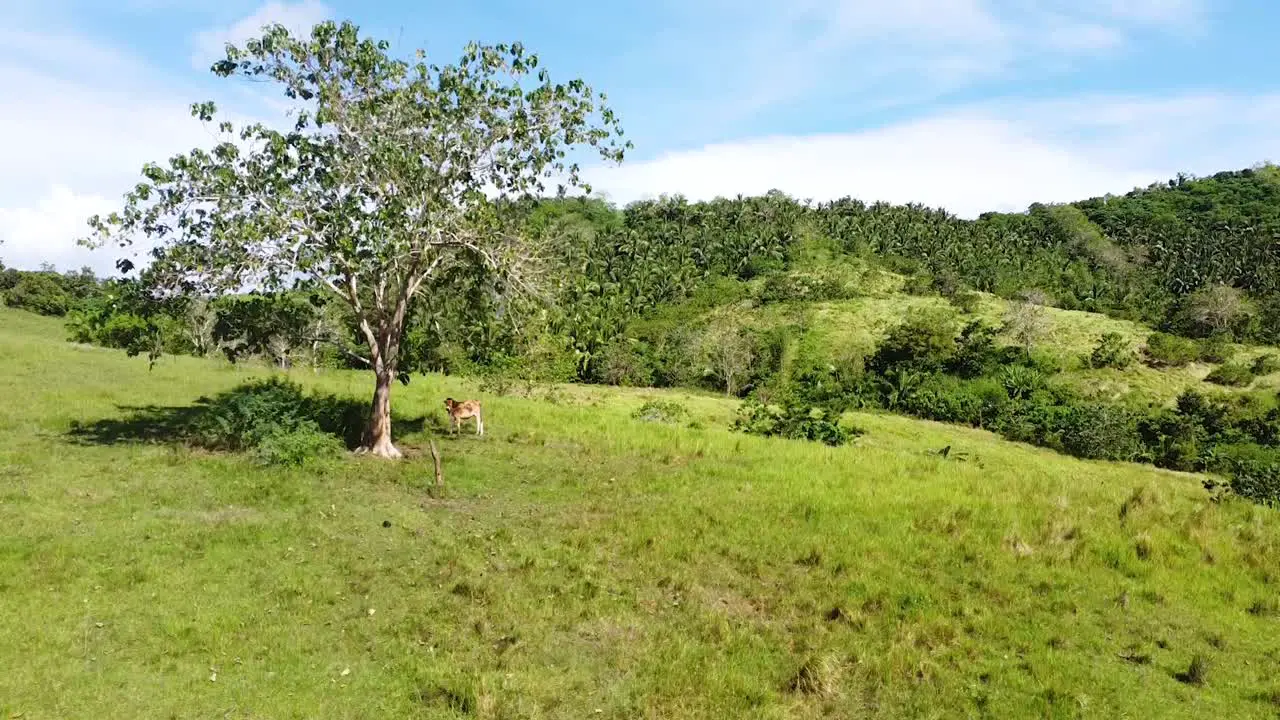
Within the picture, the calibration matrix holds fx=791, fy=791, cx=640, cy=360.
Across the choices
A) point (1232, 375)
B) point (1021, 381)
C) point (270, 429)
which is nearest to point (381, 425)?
point (270, 429)

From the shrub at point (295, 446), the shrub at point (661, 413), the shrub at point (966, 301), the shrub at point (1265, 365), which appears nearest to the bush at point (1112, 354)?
the shrub at point (1265, 365)

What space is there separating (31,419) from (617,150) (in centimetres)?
1765

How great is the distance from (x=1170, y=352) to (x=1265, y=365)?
659 centimetres

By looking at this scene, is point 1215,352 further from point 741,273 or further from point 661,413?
point 661,413

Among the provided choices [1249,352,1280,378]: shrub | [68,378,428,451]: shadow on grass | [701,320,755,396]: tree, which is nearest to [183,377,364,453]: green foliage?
[68,378,428,451]: shadow on grass

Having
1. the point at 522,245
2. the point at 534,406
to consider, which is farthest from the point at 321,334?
the point at 534,406

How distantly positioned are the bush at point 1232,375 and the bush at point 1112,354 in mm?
6043

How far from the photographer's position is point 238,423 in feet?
65.6

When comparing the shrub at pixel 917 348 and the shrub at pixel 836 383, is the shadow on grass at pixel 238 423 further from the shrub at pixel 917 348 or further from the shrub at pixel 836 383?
the shrub at pixel 917 348

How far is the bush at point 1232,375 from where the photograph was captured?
6369 cm

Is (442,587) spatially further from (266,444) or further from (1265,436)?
(1265,436)

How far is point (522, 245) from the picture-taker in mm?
20094

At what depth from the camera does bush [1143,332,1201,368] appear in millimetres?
68500

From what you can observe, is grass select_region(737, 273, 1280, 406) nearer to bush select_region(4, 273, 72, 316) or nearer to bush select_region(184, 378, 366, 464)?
Result: bush select_region(184, 378, 366, 464)
